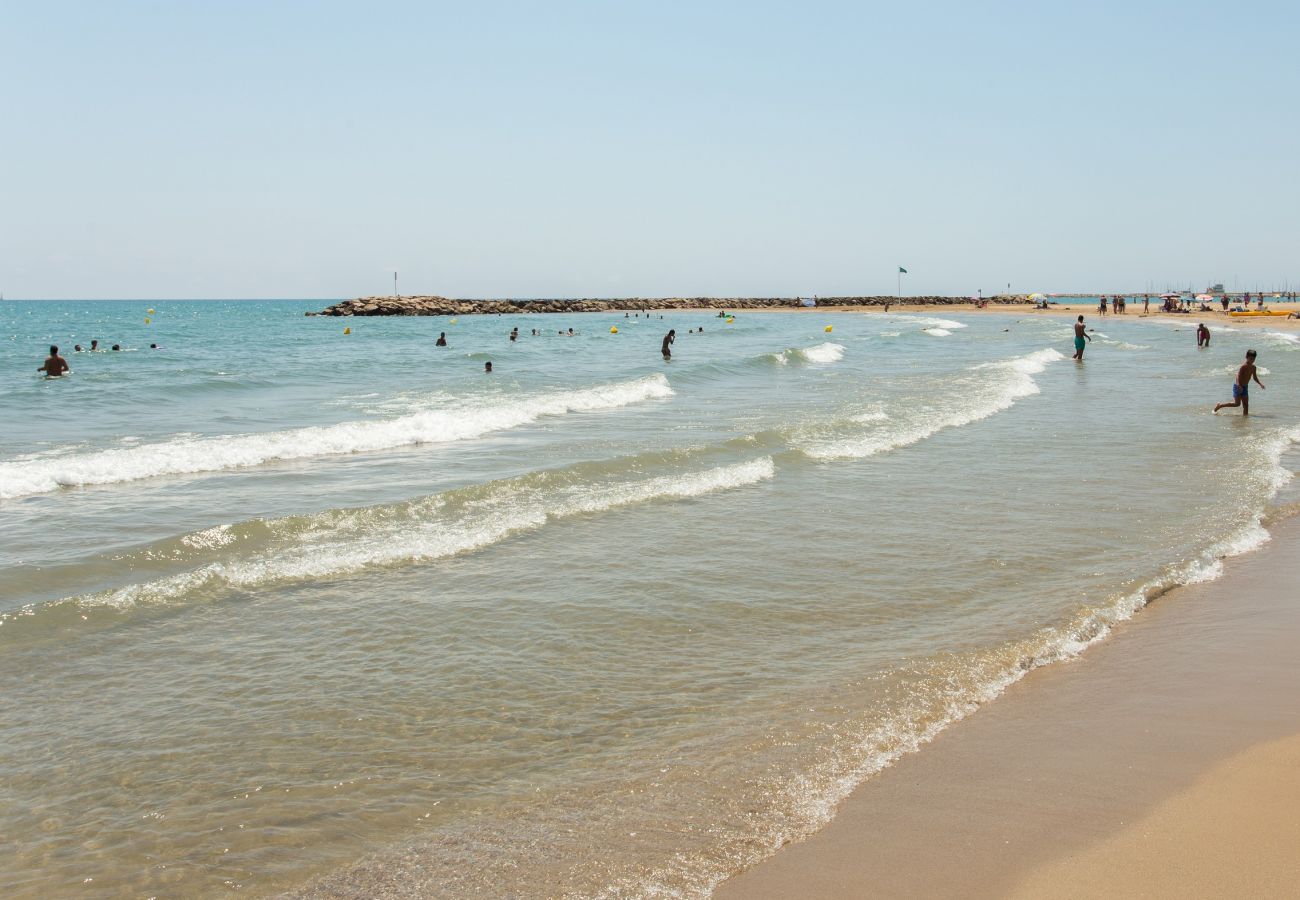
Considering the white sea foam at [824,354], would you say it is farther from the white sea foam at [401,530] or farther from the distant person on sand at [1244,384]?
the white sea foam at [401,530]

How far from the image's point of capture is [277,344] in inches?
2229

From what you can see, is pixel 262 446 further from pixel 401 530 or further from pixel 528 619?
pixel 528 619

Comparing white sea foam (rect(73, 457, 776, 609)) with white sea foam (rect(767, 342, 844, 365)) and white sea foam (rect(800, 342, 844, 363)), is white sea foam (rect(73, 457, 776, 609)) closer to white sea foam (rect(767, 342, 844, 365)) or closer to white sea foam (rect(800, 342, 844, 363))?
white sea foam (rect(767, 342, 844, 365))

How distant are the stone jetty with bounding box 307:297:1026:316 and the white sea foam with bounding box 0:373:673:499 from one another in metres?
84.8

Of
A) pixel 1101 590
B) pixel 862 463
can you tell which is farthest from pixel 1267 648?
pixel 862 463

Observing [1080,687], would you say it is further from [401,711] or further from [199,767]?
[199,767]

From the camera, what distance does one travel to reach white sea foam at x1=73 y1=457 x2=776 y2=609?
8.48 metres

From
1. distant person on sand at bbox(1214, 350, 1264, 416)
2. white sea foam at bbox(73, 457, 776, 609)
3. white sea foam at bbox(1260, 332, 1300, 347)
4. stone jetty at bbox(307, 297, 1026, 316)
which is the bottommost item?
white sea foam at bbox(73, 457, 776, 609)

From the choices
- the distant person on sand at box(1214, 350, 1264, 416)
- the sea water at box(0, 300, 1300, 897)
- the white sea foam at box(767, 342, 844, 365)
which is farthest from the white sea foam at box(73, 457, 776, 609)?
the white sea foam at box(767, 342, 844, 365)

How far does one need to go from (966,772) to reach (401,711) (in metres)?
3.17

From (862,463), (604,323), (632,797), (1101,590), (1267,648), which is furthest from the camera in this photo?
(604,323)

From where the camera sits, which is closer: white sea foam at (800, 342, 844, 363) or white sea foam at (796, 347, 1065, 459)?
white sea foam at (796, 347, 1065, 459)

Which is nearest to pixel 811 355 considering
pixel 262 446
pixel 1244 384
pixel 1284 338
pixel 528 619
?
pixel 1244 384

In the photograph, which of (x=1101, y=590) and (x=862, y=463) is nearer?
(x=1101, y=590)
